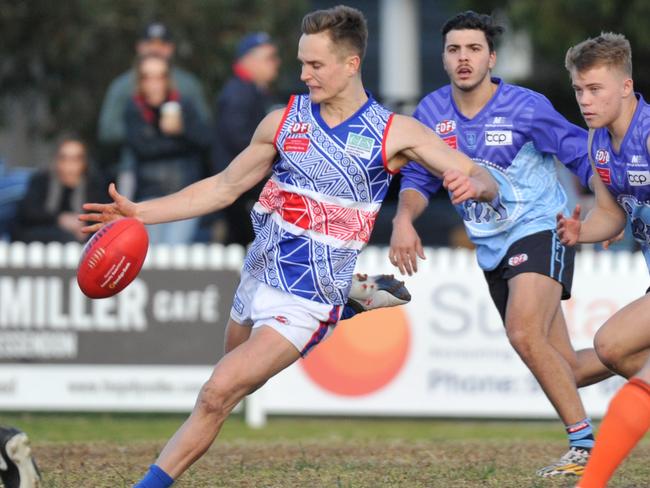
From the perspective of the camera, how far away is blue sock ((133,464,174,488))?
6285mm

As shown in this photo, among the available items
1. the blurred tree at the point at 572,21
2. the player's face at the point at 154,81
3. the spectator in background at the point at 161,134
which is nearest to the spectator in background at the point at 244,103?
the spectator in background at the point at 161,134

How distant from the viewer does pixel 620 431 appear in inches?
237

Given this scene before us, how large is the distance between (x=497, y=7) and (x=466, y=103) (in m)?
8.58

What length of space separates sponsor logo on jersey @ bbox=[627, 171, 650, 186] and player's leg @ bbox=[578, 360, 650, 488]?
115 cm

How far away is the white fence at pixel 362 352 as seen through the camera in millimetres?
12305

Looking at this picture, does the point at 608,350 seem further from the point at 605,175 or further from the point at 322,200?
the point at 322,200

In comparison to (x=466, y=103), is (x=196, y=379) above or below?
below

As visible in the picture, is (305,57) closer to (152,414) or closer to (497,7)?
(152,414)

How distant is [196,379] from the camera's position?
12367 mm

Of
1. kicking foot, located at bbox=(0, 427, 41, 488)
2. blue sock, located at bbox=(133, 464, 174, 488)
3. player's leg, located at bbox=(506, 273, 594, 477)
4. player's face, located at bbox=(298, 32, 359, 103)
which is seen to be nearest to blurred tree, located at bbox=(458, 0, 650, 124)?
player's leg, located at bbox=(506, 273, 594, 477)

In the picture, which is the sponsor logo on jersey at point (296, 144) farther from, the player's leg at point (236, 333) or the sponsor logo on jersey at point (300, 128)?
the player's leg at point (236, 333)

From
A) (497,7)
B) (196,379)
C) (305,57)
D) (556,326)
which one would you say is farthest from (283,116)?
(497,7)

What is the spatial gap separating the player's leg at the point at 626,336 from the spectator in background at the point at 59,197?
7327 millimetres

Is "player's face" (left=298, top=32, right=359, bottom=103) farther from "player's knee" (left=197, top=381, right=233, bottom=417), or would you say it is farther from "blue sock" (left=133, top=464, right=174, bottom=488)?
"blue sock" (left=133, top=464, right=174, bottom=488)
